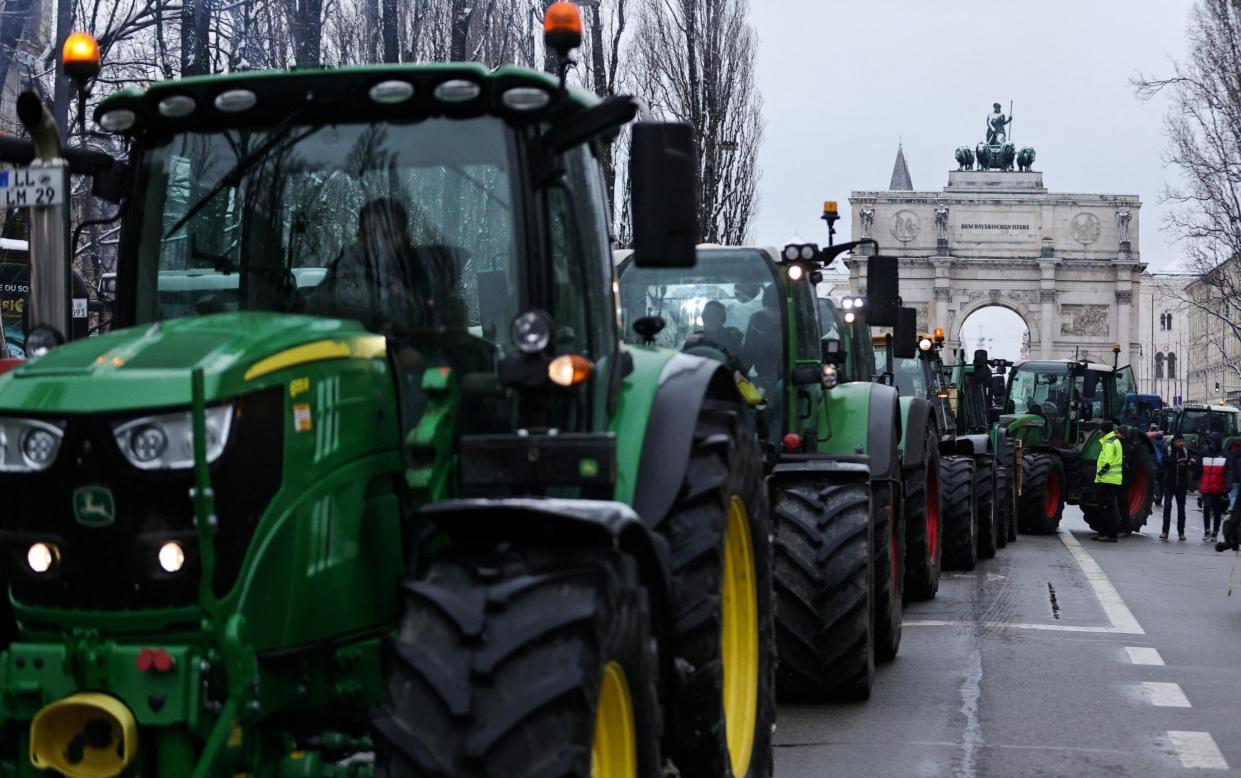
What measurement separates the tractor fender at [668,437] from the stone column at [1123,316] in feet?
302

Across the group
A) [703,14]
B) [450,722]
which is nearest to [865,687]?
[450,722]

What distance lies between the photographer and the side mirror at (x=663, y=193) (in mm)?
4688

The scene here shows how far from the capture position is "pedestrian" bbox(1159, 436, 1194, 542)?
27.7 meters

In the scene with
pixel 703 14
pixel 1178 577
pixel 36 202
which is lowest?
pixel 1178 577

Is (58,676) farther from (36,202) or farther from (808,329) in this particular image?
(808,329)

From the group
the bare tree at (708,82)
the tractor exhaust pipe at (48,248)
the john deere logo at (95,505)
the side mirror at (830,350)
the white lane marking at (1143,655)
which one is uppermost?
the bare tree at (708,82)

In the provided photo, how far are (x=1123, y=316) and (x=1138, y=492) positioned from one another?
2768 inches

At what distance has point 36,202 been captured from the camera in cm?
→ 525

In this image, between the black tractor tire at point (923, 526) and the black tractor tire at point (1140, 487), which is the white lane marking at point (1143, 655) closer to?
the black tractor tire at point (923, 526)

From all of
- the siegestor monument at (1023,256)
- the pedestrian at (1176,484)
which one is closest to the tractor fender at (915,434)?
the pedestrian at (1176,484)

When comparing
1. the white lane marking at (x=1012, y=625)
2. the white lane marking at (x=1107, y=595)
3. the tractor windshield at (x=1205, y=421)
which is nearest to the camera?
the white lane marking at (x=1012, y=625)

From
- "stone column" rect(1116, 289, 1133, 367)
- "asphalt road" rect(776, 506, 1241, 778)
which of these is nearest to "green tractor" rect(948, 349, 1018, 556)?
"asphalt road" rect(776, 506, 1241, 778)

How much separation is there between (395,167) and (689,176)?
822 mm

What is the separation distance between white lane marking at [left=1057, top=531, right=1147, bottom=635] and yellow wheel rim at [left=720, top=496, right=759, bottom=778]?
23.6 feet
